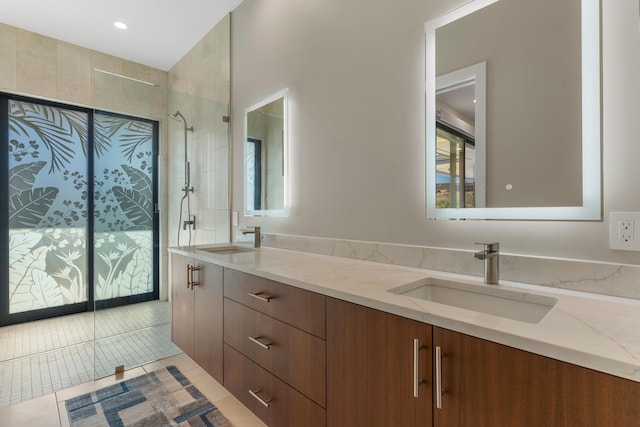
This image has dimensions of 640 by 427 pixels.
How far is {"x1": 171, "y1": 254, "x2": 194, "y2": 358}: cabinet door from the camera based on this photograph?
6.56 feet

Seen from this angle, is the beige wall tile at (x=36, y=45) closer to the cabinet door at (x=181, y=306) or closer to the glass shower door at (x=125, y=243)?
the glass shower door at (x=125, y=243)

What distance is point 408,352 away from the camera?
0.85 metres

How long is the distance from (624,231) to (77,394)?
2.77 metres

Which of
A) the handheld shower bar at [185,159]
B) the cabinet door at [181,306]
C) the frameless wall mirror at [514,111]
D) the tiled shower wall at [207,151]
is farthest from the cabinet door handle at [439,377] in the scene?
the handheld shower bar at [185,159]

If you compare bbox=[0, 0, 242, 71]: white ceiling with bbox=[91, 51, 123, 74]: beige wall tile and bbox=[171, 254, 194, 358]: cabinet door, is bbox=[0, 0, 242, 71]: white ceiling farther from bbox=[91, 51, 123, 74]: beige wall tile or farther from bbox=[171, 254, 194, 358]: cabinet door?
bbox=[171, 254, 194, 358]: cabinet door

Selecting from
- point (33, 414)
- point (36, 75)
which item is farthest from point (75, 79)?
point (33, 414)

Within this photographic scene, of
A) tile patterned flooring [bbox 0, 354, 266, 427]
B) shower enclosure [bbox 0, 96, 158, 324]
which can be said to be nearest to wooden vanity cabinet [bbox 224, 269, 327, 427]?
tile patterned flooring [bbox 0, 354, 266, 427]

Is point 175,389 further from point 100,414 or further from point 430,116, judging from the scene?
point 430,116

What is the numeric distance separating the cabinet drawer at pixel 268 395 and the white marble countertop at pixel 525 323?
437 millimetres

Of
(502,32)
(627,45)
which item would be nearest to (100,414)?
(502,32)

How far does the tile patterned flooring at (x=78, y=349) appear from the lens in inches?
79.3

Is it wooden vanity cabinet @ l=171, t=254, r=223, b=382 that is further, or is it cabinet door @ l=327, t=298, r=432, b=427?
wooden vanity cabinet @ l=171, t=254, r=223, b=382

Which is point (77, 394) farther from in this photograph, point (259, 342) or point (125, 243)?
point (259, 342)

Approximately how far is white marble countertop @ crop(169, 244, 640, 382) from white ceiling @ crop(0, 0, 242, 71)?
7.99 ft
